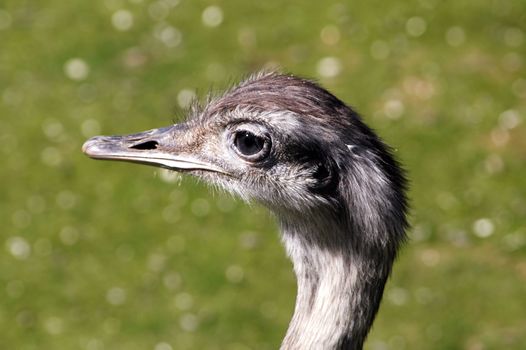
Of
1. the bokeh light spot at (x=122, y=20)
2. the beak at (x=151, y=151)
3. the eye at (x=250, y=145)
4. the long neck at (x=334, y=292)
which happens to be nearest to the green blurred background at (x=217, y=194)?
the bokeh light spot at (x=122, y=20)

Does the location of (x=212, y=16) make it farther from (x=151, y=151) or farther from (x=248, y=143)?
(x=248, y=143)

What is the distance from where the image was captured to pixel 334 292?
3.62 metres

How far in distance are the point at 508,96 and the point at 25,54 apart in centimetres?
439

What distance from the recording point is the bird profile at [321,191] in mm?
3525

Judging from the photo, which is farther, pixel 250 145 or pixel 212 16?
pixel 212 16

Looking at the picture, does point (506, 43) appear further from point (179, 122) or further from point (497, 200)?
point (179, 122)

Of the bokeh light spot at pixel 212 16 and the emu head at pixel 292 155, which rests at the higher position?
the bokeh light spot at pixel 212 16

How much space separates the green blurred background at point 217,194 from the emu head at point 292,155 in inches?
75.2

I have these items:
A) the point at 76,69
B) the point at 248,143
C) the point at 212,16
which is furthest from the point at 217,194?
the point at 248,143

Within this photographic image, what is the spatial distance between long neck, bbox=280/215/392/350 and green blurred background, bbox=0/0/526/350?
2345 millimetres

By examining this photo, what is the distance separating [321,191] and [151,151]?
0.72 m

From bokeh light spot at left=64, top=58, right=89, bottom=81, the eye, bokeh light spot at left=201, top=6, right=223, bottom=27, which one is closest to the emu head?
the eye

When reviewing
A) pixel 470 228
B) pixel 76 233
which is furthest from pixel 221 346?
pixel 470 228

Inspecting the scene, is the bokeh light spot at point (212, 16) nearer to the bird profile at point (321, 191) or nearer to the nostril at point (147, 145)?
the nostril at point (147, 145)
